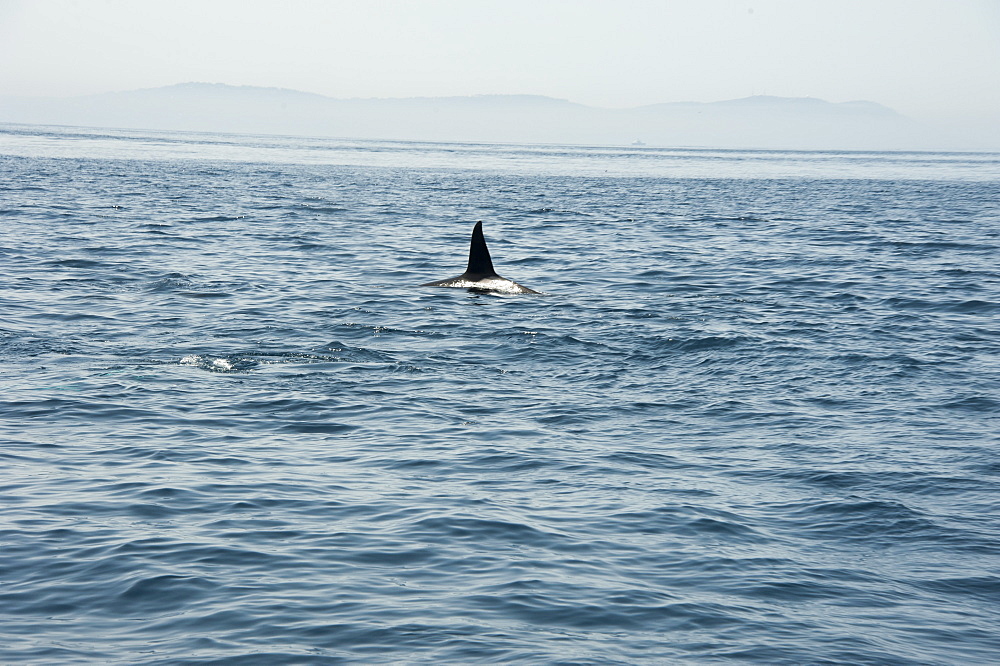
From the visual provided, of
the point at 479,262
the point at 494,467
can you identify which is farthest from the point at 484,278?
the point at 494,467

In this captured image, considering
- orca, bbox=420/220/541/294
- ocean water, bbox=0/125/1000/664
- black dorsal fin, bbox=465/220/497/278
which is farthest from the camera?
orca, bbox=420/220/541/294

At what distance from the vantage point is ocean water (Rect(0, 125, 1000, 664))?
796 centimetres

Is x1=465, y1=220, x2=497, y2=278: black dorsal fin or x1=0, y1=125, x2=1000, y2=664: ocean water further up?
x1=465, y1=220, x2=497, y2=278: black dorsal fin

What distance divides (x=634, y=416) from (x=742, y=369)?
3.52 m

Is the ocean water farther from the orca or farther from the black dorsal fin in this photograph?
the black dorsal fin

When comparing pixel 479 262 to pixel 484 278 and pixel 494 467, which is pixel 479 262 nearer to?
pixel 484 278

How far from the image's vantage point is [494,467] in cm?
1191

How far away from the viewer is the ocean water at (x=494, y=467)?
7961mm

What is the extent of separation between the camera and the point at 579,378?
639 inches

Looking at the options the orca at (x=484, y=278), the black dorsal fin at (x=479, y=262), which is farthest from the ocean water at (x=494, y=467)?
the black dorsal fin at (x=479, y=262)

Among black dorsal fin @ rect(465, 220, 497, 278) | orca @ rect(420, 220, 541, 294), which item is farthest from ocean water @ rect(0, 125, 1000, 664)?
black dorsal fin @ rect(465, 220, 497, 278)

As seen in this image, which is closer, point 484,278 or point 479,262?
point 479,262

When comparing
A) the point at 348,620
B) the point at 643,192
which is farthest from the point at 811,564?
the point at 643,192

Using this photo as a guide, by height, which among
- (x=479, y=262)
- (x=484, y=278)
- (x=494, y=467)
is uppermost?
(x=479, y=262)
